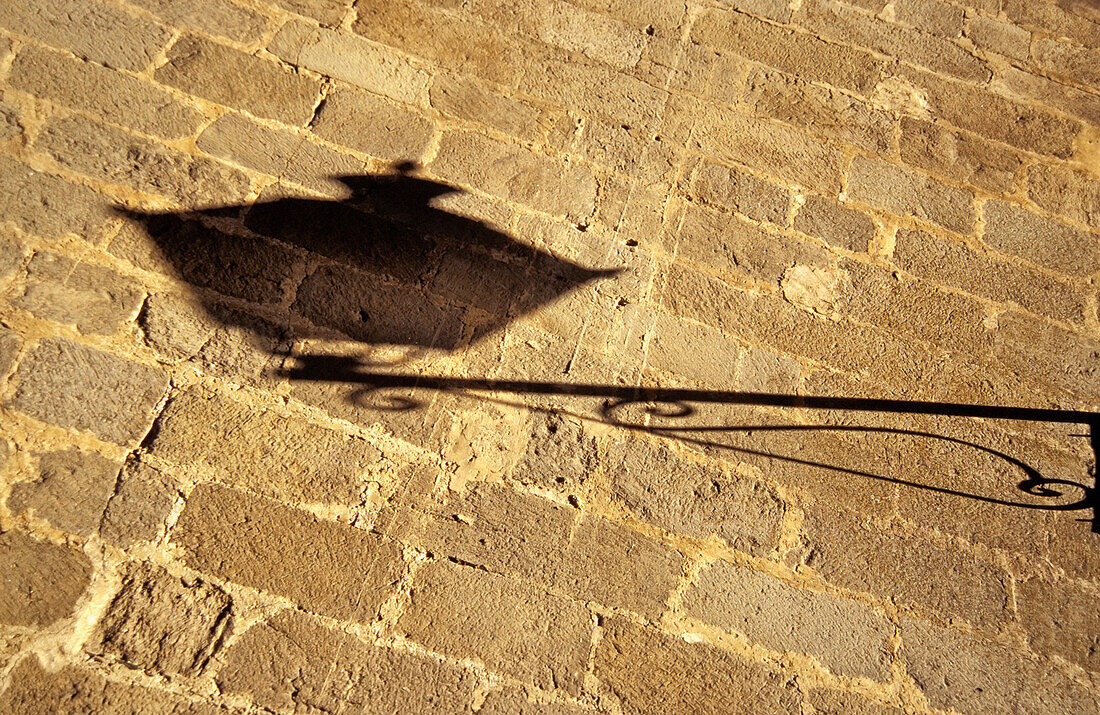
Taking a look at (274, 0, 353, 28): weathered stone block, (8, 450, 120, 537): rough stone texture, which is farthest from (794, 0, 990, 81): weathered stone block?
(8, 450, 120, 537): rough stone texture

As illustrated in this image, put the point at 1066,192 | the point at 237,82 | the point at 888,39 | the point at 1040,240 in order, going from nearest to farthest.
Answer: the point at 237,82
the point at 1040,240
the point at 1066,192
the point at 888,39

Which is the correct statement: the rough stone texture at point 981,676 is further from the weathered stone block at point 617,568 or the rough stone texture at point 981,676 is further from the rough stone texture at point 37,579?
the rough stone texture at point 37,579

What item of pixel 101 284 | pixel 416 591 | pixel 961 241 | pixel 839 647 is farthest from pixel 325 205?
pixel 961 241

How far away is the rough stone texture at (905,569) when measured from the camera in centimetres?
218

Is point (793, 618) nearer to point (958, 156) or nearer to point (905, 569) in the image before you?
point (905, 569)

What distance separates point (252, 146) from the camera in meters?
2.49

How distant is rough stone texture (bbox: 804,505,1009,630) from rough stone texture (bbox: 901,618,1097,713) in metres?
0.09

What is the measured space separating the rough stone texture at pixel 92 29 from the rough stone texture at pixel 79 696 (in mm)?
2273

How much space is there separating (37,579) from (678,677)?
200 cm

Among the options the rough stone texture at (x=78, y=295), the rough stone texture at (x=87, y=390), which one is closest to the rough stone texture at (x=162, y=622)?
the rough stone texture at (x=87, y=390)

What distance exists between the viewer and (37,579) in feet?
5.98

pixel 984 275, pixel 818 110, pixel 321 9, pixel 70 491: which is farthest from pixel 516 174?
pixel 984 275

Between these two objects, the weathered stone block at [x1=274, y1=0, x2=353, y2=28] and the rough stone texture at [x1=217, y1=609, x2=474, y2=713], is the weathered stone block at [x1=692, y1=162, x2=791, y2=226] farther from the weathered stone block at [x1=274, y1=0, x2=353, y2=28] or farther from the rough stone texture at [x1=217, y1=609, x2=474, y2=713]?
the rough stone texture at [x1=217, y1=609, x2=474, y2=713]

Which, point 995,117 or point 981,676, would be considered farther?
point 995,117
